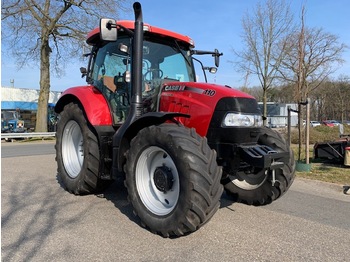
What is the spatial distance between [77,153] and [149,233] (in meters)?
2.69

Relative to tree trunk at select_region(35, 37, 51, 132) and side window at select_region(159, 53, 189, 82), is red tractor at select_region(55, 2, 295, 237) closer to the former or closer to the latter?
side window at select_region(159, 53, 189, 82)

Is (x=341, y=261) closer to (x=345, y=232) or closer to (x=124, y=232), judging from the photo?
(x=345, y=232)

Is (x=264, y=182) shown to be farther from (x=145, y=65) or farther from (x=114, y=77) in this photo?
(x=114, y=77)

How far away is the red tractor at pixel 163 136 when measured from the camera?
3.53 metres

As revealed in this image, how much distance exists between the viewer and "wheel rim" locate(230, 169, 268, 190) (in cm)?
485

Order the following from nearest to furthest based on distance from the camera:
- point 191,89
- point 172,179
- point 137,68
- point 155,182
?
point 172,179
point 155,182
point 191,89
point 137,68

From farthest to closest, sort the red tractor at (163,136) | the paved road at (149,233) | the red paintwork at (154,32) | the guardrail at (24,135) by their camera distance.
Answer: the guardrail at (24,135)
the red paintwork at (154,32)
the red tractor at (163,136)
the paved road at (149,233)

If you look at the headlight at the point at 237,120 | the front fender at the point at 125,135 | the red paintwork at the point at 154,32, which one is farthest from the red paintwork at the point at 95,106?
the headlight at the point at 237,120

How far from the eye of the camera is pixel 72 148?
602 cm

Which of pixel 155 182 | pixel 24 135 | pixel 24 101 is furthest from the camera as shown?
pixel 24 101

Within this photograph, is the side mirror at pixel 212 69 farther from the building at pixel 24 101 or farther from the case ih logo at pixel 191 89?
the building at pixel 24 101

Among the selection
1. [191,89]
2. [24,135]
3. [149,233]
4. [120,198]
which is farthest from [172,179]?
[24,135]

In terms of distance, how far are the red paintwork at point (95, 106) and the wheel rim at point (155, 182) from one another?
1242mm

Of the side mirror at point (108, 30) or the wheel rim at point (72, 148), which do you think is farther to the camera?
the wheel rim at point (72, 148)
